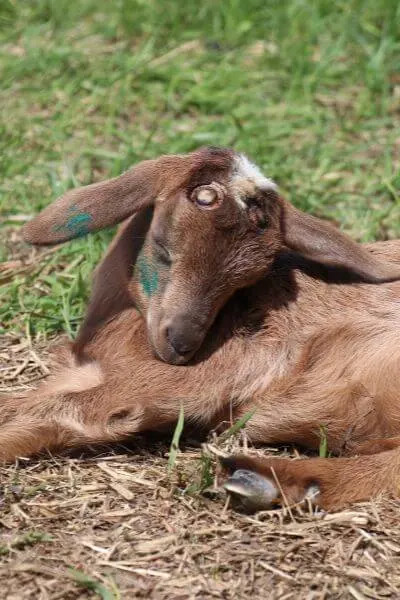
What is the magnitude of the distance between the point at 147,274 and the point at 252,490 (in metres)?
0.97

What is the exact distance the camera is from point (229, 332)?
454cm

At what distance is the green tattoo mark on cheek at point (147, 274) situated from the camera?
14.6 feet

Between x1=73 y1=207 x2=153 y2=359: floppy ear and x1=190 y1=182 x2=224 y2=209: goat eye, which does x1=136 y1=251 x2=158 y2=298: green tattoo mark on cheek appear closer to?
x1=73 y1=207 x2=153 y2=359: floppy ear

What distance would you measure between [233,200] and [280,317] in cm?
58

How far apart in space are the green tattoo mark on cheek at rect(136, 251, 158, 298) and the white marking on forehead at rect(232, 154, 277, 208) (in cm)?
45

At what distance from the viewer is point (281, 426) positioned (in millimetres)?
4492

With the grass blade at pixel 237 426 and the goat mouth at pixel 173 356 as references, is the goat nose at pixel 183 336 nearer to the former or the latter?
the goat mouth at pixel 173 356

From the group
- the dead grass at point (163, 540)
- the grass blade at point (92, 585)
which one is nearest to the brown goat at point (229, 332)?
the dead grass at point (163, 540)

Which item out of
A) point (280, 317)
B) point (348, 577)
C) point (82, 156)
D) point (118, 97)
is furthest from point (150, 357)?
point (118, 97)

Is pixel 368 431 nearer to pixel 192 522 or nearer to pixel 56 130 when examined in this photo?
A: pixel 192 522

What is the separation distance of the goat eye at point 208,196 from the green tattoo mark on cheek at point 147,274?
13.3 inches

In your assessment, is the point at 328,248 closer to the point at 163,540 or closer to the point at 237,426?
the point at 237,426

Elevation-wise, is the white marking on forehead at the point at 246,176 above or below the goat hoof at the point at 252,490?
above

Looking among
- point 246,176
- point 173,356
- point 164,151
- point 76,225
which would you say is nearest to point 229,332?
point 173,356
